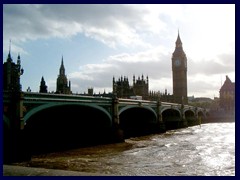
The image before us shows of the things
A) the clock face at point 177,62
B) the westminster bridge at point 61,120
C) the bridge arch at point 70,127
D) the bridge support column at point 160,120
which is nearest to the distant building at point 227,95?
the clock face at point 177,62

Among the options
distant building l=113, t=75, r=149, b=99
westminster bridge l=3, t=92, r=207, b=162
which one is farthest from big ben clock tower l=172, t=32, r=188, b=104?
westminster bridge l=3, t=92, r=207, b=162

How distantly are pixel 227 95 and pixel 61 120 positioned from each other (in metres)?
92.1

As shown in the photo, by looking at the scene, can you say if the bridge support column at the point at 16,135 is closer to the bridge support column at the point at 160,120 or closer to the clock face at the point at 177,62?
the bridge support column at the point at 160,120

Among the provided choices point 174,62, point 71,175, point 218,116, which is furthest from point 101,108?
point 174,62

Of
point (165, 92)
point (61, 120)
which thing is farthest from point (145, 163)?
point (165, 92)

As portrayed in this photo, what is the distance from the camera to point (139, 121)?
44094 millimetres

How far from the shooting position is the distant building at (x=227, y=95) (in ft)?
353

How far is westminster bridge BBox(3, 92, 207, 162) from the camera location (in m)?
18.5

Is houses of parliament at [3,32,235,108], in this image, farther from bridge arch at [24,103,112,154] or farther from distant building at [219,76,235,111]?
bridge arch at [24,103,112,154]

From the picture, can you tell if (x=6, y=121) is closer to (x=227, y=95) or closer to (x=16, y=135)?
(x=16, y=135)

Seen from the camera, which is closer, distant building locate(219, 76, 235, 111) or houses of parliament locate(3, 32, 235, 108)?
houses of parliament locate(3, 32, 235, 108)

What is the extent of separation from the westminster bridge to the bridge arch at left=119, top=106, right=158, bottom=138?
0.20 metres

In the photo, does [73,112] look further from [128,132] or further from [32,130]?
[128,132]
